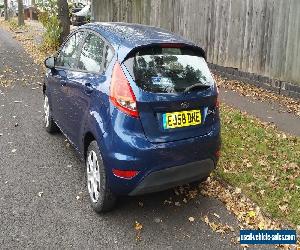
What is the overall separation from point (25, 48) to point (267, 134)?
1507 cm

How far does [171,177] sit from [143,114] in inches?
28.3

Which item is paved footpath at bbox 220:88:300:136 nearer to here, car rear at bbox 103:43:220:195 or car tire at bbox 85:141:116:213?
car rear at bbox 103:43:220:195

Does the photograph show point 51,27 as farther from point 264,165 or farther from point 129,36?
point 264,165

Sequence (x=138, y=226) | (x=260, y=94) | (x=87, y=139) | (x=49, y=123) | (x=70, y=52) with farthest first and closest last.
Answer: (x=260, y=94) < (x=49, y=123) < (x=70, y=52) < (x=87, y=139) < (x=138, y=226)

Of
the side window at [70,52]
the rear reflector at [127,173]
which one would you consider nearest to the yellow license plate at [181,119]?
the rear reflector at [127,173]

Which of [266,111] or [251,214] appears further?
[266,111]

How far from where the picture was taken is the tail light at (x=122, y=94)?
3.92 m

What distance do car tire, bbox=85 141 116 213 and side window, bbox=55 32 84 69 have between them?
55.1 inches

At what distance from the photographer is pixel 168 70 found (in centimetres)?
426

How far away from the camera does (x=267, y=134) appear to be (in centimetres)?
671

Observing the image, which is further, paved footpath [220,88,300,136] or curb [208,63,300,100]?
curb [208,63,300,100]

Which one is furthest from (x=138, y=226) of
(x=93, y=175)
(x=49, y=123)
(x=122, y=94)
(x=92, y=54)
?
(x=49, y=123)

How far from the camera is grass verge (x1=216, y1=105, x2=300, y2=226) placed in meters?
4.69

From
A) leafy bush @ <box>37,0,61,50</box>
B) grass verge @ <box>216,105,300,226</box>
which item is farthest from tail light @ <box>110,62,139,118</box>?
leafy bush @ <box>37,0,61,50</box>
